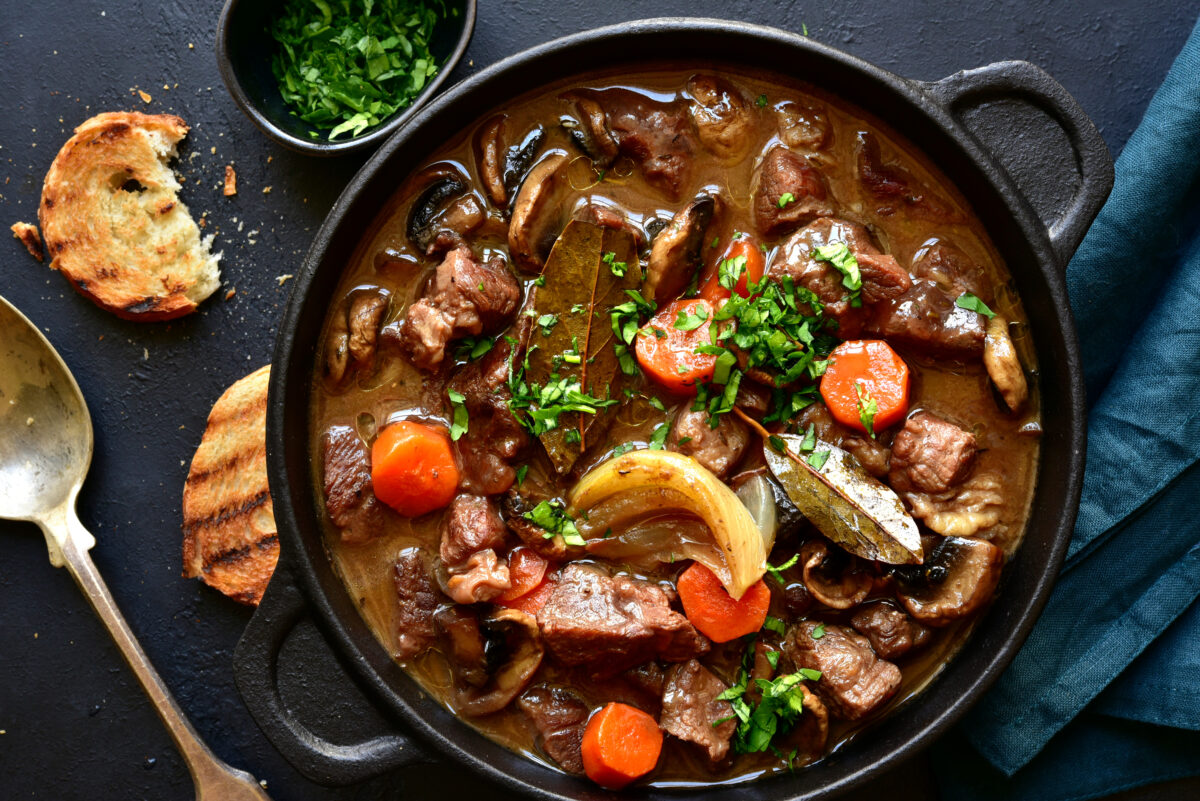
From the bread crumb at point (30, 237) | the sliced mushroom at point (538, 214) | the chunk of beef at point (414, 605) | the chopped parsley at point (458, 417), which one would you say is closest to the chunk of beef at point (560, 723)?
the chunk of beef at point (414, 605)

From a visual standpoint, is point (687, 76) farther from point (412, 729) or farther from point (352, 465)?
point (412, 729)

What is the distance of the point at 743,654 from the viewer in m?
2.83

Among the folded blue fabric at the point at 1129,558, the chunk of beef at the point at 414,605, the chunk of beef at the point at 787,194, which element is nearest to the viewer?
the chunk of beef at the point at 787,194

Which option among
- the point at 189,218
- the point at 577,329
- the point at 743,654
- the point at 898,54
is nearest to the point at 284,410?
the point at 577,329

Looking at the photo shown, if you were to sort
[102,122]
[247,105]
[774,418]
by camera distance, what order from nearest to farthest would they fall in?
1. [774,418]
2. [247,105]
3. [102,122]

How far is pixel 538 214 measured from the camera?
278 cm

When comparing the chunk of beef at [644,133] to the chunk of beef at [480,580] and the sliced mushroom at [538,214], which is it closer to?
the sliced mushroom at [538,214]

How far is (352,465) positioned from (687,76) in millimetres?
1575

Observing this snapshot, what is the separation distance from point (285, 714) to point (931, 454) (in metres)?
1.99

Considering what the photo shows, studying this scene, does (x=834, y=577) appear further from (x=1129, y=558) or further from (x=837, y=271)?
(x=1129, y=558)

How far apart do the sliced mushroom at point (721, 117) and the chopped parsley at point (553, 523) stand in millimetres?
1189

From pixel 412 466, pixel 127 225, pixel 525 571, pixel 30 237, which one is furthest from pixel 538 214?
pixel 30 237

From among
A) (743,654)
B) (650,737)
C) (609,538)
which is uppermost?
(609,538)

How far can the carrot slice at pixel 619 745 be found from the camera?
2.71 meters
